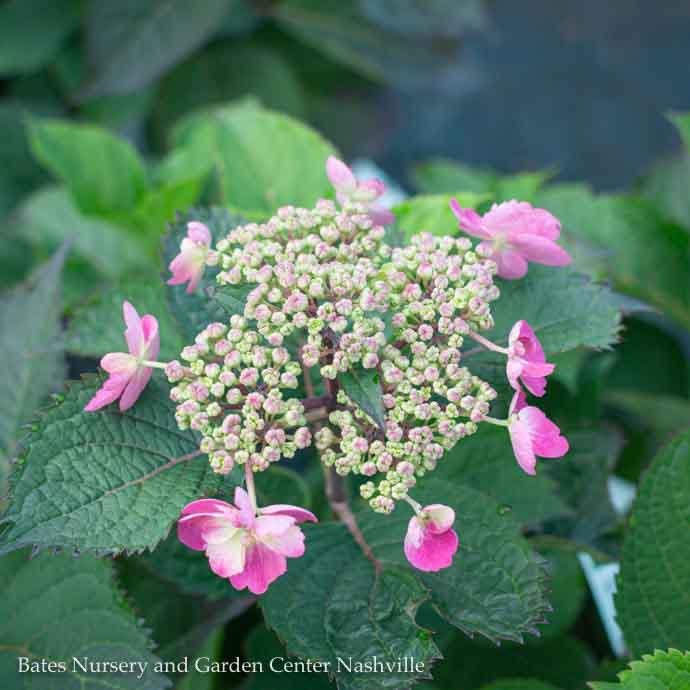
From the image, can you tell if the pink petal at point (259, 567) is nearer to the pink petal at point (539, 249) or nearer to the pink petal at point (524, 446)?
the pink petal at point (524, 446)

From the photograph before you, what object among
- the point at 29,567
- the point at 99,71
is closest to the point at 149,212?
the point at 99,71

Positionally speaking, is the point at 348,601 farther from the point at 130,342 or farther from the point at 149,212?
the point at 149,212

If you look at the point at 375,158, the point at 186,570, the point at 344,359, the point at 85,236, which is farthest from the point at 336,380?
the point at 375,158

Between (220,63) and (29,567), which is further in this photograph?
(220,63)

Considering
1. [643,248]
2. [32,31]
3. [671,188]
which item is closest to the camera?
[643,248]

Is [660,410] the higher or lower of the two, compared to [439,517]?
lower

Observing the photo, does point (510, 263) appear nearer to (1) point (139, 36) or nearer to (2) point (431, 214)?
(2) point (431, 214)

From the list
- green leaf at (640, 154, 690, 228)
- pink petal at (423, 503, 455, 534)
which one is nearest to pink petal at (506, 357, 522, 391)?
pink petal at (423, 503, 455, 534)

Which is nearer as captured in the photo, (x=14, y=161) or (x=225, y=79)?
(x=14, y=161)
